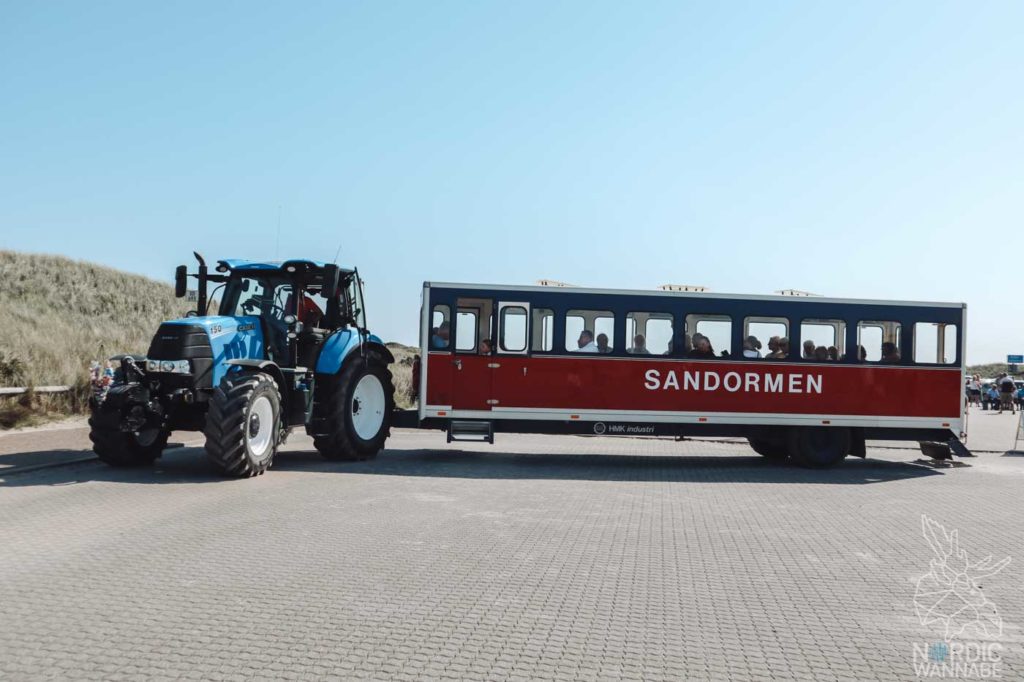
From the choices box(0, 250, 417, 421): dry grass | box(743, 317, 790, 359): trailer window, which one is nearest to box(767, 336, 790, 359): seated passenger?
box(743, 317, 790, 359): trailer window

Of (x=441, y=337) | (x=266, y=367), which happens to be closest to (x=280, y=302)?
(x=266, y=367)

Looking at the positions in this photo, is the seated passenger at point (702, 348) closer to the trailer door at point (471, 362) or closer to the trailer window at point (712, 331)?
the trailer window at point (712, 331)

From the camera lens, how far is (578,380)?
16188 millimetres

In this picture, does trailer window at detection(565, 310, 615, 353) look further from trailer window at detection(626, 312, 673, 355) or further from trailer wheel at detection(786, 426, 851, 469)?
trailer wheel at detection(786, 426, 851, 469)

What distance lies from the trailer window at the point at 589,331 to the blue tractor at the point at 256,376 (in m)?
3.44

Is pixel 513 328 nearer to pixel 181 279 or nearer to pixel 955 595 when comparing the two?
pixel 181 279

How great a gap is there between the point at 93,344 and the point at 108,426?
519 inches

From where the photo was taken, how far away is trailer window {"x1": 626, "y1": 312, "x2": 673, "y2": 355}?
16391 mm

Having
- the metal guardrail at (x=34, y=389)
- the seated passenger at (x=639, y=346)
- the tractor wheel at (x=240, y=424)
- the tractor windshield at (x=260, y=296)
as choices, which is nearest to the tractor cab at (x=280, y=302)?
the tractor windshield at (x=260, y=296)

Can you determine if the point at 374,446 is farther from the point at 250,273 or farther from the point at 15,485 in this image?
the point at 15,485

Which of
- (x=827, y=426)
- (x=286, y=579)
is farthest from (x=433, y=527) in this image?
(x=827, y=426)

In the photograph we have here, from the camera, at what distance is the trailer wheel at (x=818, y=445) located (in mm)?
16547

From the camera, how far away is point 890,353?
16.7 metres

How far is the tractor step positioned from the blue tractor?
3.94 feet
